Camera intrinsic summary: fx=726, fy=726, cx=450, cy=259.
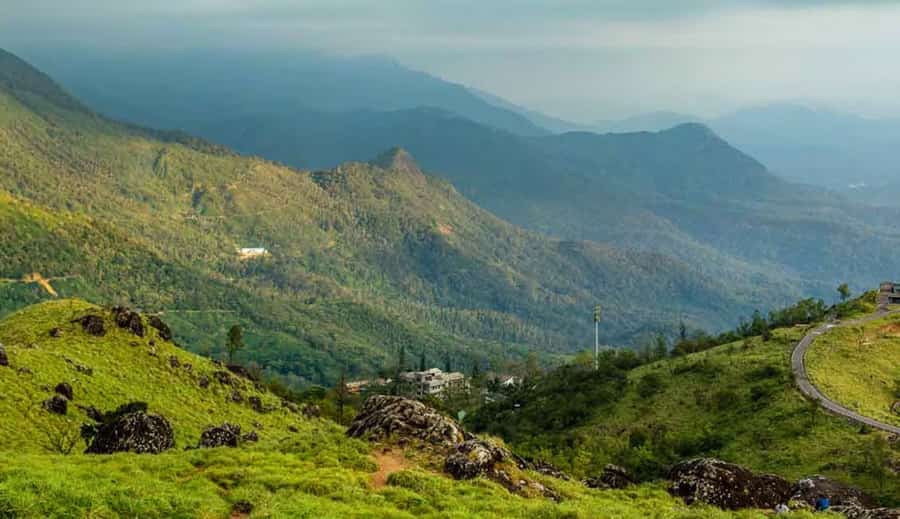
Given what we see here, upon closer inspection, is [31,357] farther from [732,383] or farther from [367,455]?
[732,383]

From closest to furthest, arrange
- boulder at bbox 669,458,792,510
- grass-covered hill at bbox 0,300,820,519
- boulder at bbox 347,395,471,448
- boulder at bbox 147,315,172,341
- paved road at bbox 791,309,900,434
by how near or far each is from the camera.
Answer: grass-covered hill at bbox 0,300,820,519 → boulder at bbox 669,458,792,510 → boulder at bbox 347,395,471,448 → paved road at bbox 791,309,900,434 → boulder at bbox 147,315,172,341

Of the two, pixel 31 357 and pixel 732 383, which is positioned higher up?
pixel 31 357

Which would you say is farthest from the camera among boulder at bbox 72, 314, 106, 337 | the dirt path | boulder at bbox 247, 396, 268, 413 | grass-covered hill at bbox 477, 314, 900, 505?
boulder at bbox 247, 396, 268, 413

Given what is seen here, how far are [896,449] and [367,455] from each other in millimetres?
41741

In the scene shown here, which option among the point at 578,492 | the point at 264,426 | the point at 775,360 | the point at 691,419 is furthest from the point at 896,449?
the point at 264,426

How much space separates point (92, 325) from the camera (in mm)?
68750

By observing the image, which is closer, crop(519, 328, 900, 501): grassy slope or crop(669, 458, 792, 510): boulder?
crop(669, 458, 792, 510): boulder

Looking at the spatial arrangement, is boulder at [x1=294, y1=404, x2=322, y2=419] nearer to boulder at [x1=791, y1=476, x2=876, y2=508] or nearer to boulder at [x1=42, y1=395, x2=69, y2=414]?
boulder at [x1=42, y1=395, x2=69, y2=414]

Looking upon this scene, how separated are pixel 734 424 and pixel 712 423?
2.90m

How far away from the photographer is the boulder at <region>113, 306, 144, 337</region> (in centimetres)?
7081

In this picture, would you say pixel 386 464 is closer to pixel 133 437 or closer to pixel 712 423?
pixel 133 437

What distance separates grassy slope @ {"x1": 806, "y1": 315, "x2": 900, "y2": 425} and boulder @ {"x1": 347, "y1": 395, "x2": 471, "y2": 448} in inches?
1782

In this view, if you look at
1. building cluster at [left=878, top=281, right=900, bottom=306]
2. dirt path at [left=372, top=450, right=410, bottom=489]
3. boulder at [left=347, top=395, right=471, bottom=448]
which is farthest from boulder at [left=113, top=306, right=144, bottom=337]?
building cluster at [left=878, top=281, right=900, bottom=306]

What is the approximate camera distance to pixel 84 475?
2592 centimetres
